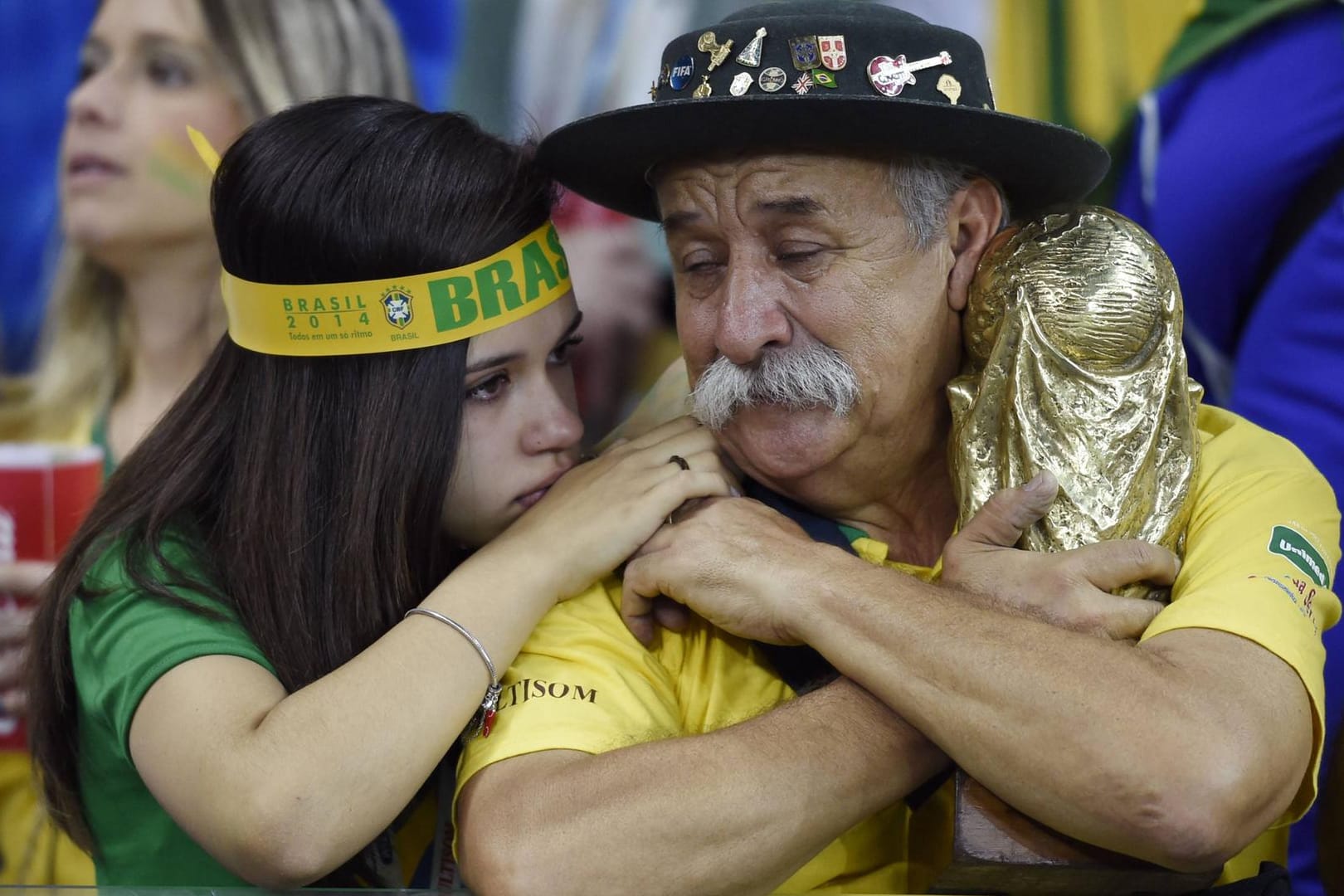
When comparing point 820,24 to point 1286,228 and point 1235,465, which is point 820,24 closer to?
point 1235,465

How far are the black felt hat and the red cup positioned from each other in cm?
165

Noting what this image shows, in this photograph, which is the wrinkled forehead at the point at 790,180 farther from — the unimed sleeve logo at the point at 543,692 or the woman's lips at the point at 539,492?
the unimed sleeve logo at the point at 543,692

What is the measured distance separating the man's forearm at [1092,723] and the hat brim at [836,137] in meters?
0.78

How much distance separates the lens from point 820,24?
2.25m

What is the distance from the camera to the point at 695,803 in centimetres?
190

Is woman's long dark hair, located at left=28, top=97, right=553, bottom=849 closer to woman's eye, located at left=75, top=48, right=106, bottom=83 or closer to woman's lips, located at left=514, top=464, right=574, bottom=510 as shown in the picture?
woman's lips, located at left=514, top=464, right=574, bottom=510

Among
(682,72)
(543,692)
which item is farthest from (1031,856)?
(682,72)

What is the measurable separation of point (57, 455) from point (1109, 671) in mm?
2555

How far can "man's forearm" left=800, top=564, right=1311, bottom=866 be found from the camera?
5.87 feet

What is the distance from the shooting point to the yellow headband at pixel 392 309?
235 centimetres

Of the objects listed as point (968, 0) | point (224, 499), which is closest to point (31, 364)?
point (224, 499)

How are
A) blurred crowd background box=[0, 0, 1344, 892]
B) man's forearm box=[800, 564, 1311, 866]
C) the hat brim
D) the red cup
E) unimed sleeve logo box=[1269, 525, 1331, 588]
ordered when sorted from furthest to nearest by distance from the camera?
the red cup
blurred crowd background box=[0, 0, 1344, 892]
the hat brim
unimed sleeve logo box=[1269, 525, 1331, 588]
man's forearm box=[800, 564, 1311, 866]

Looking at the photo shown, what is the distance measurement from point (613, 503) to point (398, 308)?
0.49 metres

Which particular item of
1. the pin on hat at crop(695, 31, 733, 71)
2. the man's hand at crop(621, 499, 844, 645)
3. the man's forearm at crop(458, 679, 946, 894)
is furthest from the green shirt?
the pin on hat at crop(695, 31, 733, 71)
